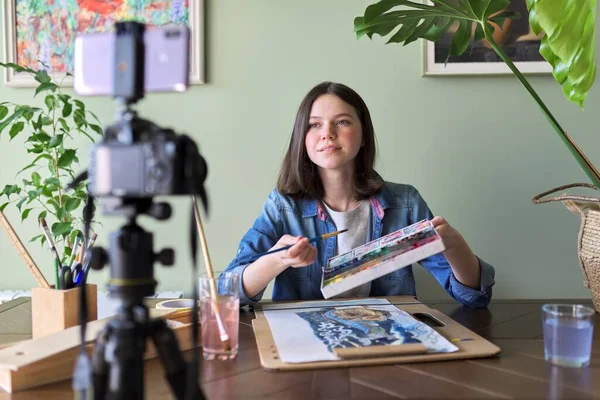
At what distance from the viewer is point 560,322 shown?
74 centimetres

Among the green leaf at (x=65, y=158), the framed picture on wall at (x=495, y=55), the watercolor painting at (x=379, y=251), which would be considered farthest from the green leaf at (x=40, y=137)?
the framed picture on wall at (x=495, y=55)

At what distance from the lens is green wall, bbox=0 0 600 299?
1.62m

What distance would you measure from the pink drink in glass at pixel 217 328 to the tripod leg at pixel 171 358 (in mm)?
252

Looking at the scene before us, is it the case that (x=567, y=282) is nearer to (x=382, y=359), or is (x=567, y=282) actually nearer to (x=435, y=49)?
(x=435, y=49)

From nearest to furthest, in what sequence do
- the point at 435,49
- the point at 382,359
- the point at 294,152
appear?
the point at 382,359
the point at 294,152
the point at 435,49

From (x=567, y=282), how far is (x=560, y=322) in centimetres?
102

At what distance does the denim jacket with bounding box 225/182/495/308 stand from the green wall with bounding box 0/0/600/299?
9.7 inches

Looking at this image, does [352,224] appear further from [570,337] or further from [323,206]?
[570,337]

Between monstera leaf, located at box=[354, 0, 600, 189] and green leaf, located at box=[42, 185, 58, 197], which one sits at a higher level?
monstera leaf, located at box=[354, 0, 600, 189]

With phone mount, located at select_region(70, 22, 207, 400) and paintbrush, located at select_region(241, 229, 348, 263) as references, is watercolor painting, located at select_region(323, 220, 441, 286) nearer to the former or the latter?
paintbrush, located at select_region(241, 229, 348, 263)

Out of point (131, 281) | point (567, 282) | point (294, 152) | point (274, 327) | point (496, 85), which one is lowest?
point (567, 282)

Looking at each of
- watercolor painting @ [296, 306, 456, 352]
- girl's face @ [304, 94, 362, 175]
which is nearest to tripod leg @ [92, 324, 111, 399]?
watercolor painting @ [296, 306, 456, 352]

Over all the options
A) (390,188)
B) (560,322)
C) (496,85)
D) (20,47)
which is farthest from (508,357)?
(20,47)

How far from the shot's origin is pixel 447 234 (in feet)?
3.47
